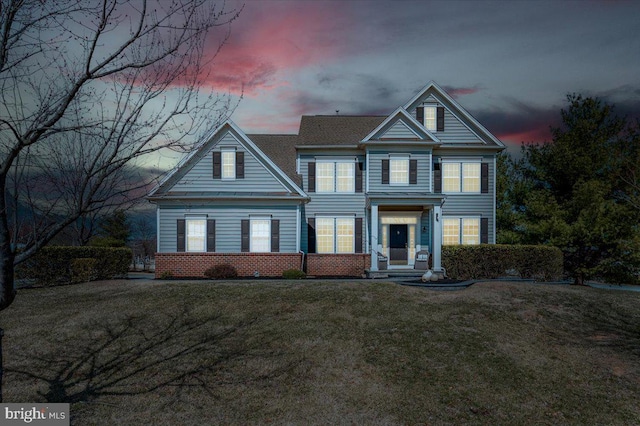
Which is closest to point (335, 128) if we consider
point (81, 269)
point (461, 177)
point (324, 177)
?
point (324, 177)

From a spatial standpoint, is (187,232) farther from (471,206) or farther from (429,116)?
(471,206)

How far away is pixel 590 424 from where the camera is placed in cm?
718

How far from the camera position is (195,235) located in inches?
841

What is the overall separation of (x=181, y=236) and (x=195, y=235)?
0.74 m

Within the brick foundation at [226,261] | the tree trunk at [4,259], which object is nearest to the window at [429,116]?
the brick foundation at [226,261]

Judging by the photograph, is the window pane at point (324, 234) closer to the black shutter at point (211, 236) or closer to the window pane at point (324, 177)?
the window pane at point (324, 177)

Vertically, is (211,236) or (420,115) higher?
(420,115)

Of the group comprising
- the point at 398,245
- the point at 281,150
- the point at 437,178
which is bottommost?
the point at 398,245

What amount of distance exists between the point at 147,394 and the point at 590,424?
8514 millimetres

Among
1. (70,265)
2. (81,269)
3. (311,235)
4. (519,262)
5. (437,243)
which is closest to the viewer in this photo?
(81,269)

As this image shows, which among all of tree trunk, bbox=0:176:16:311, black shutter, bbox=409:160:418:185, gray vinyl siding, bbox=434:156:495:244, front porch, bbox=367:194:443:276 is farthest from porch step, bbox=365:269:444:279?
tree trunk, bbox=0:176:16:311

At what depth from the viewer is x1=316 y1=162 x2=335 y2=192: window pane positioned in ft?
78.3

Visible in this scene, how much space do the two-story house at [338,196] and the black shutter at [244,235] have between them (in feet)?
0.18

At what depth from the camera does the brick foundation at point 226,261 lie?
2066 cm
